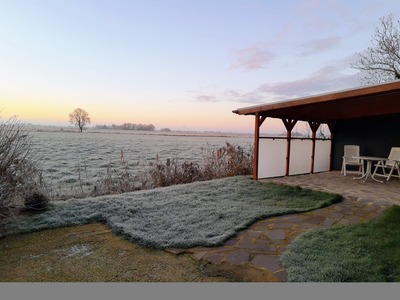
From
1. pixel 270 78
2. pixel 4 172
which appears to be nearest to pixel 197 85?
pixel 270 78

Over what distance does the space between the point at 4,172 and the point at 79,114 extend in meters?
14.1

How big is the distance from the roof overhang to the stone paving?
207cm

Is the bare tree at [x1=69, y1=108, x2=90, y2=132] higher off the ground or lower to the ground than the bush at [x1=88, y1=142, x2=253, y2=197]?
higher

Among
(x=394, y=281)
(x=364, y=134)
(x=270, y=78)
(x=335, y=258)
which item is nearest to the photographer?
(x=394, y=281)

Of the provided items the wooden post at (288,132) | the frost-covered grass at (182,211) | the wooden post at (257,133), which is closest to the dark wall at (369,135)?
the wooden post at (288,132)

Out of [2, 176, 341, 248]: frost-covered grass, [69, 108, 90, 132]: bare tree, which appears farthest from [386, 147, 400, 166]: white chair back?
[69, 108, 90, 132]: bare tree

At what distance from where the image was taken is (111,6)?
6840mm

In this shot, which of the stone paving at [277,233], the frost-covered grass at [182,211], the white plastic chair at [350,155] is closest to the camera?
the stone paving at [277,233]

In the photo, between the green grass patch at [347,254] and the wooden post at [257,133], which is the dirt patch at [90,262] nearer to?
the green grass patch at [347,254]

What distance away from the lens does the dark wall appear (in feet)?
25.1

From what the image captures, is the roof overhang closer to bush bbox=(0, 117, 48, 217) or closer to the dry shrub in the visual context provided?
the dry shrub

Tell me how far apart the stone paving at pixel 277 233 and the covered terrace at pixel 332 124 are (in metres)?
1.83

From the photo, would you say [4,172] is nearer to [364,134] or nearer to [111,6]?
[111,6]

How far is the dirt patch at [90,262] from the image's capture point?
2289 millimetres
